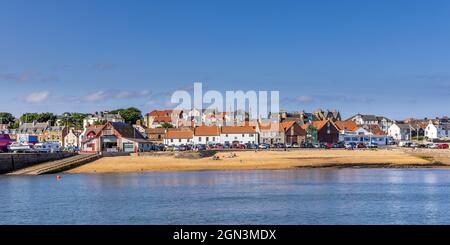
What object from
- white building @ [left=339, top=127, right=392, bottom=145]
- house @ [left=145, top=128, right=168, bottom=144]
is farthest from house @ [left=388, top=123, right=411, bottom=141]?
house @ [left=145, top=128, right=168, bottom=144]

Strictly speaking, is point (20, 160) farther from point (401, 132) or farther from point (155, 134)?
point (401, 132)

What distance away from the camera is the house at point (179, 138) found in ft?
461

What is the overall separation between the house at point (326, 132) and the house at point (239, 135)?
51.7ft

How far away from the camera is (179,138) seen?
14100cm

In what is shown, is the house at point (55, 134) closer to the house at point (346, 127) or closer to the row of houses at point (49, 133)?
the row of houses at point (49, 133)

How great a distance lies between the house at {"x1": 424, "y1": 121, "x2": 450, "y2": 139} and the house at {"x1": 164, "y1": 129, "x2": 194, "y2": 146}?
247ft

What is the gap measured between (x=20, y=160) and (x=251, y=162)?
29731mm

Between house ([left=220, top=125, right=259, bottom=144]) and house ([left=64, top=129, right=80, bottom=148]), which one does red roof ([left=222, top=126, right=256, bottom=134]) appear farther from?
house ([left=64, top=129, right=80, bottom=148])

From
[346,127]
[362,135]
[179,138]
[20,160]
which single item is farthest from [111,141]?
[346,127]

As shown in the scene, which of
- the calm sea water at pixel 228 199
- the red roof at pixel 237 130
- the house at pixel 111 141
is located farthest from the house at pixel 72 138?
the calm sea water at pixel 228 199

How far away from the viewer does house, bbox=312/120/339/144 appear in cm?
14775

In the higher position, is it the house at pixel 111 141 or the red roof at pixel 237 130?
the red roof at pixel 237 130
